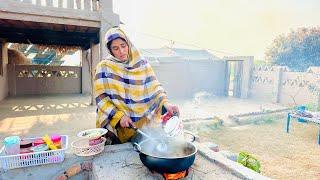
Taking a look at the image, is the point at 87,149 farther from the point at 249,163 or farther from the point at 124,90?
the point at 249,163

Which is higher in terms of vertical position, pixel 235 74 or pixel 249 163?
pixel 235 74

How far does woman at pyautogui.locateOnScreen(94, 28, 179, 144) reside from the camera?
2.29 m

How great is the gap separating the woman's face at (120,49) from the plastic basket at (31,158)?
1.02 metres

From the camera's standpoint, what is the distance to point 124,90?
2334mm

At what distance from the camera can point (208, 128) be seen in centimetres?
816

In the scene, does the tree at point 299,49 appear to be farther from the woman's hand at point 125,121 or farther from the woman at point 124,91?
the woman's hand at point 125,121

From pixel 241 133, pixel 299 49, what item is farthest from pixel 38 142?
pixel 299 49

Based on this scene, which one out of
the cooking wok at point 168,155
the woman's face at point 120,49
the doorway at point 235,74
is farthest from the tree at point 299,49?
the cooking wok at point 168,155

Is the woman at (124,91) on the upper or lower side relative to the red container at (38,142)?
upper

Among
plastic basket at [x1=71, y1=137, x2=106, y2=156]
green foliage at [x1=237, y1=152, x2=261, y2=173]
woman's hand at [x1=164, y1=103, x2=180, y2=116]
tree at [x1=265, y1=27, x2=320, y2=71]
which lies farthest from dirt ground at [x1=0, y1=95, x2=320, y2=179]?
tree at [x1=265, y1=27, x2=320, y2=71]

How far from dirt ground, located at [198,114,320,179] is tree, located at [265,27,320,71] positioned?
15552 millimetres

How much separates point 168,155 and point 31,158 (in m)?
1.12

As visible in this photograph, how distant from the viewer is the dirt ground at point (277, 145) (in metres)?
5.20

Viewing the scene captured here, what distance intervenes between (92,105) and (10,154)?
7025 mm
